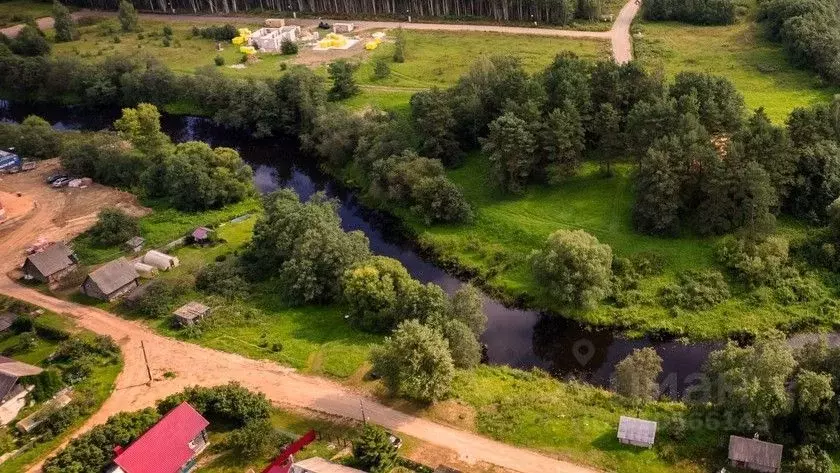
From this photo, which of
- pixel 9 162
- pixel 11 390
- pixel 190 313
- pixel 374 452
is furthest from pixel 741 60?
pixel 9 162

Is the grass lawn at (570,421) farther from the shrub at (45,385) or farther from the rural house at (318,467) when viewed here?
the shrub at (45,385)

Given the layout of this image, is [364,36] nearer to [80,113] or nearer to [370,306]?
[80,113]

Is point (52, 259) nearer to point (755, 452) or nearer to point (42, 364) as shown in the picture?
point (42, 364)

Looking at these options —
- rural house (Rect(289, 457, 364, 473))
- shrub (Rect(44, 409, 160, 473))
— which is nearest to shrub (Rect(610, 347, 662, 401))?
rural house (Rect(289, 457, 364, 473))

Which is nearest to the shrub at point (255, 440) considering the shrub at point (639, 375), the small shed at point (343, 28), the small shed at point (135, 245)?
the shrub at point (639, 375)

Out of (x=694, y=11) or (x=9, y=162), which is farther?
(x=694, y=11)

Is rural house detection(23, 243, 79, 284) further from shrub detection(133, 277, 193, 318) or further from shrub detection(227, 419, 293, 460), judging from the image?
shrub detection(227, 419, 293, 460)

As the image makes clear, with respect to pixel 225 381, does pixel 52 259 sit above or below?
above
